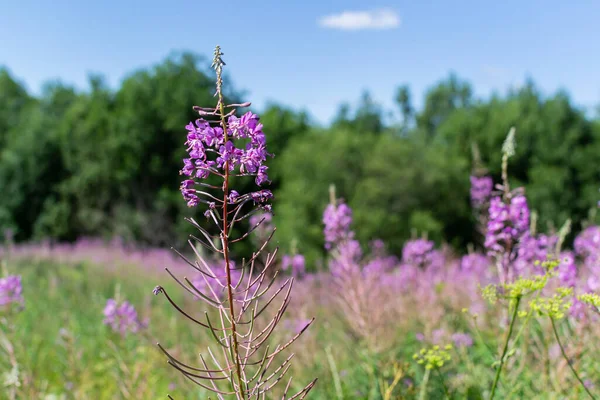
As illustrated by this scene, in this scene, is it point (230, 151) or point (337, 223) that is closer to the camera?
point (230, 151)

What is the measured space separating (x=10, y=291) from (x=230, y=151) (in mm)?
2606

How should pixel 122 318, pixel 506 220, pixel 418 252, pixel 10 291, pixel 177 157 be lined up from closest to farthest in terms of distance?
pixel 506 220
pixel 10 291
pixel 122 318
pixel 418 252
pixel 177 157

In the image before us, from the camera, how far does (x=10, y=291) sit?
11.0ft

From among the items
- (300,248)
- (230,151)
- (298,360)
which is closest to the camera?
(230,151)

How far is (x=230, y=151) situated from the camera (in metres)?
1.41

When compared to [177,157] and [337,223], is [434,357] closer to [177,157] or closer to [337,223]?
[337,223]

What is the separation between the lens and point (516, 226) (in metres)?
3.09

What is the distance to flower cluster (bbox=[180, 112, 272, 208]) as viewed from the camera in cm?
142

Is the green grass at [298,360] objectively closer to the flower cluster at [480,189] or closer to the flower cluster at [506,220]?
the flower cluster at [506,220]

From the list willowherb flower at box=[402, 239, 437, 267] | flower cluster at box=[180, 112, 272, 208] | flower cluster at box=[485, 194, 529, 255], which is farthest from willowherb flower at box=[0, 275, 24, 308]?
willowherb flower at box=[402, 239, 437, 267]

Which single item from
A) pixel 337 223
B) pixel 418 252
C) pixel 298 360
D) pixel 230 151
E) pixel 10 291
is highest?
pixel 230 151

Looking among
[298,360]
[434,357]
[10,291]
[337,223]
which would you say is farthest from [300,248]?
[434,357]

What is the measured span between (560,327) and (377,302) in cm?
126

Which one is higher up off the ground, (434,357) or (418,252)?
(434,357)
